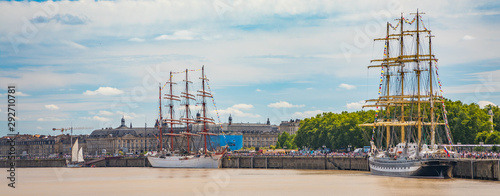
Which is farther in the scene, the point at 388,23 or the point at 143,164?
the point at 143,164

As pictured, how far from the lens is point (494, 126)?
122688 mm

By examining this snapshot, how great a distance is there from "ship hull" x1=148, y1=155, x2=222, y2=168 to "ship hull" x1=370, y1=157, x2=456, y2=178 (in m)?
48.0

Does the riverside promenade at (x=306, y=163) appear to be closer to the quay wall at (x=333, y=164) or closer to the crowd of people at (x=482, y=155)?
the quay wall at (x=333, y=164)

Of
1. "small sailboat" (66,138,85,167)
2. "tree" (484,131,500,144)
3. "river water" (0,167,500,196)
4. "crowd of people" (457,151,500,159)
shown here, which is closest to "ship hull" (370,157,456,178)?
"river water" (0,167,500,196)

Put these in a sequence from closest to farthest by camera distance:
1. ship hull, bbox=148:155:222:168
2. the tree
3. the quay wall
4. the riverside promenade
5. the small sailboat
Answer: the quay wall, the riverside promenade, the tree, ship hull, bbox=148:155:222:168, the small sailboat

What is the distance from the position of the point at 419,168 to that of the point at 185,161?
63143 millimetres

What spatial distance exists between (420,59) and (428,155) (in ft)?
45.5

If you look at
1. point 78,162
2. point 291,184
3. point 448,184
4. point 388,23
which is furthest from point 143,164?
point 448,184

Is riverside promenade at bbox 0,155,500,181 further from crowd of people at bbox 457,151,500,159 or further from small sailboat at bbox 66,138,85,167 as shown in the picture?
small sailboat at bbox 66,138,85,167

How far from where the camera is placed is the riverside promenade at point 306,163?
7994cm

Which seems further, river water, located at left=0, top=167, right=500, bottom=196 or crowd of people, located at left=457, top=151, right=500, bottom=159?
crowd of people, located at left=457, top=151, right=500, bottom=159

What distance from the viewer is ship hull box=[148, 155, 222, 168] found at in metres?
136

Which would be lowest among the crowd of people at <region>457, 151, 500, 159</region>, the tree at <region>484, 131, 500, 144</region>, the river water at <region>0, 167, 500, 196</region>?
the river water at <region>0, 167, 500, 196</region>

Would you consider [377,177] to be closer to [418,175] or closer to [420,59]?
[418,175]
